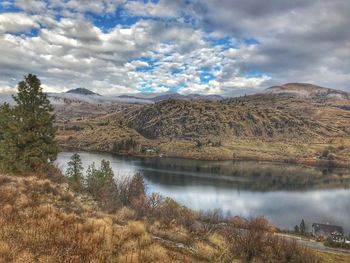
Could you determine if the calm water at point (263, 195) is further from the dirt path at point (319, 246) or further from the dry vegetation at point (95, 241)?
the dry vegetation at point (95, 241)

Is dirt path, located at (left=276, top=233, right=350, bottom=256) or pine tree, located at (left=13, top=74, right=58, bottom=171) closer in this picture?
pine tree, located at (left=13, top=74, right=58, bottom=171)

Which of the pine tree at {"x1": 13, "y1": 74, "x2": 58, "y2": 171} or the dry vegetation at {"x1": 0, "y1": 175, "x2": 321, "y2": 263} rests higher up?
the pine tree at {"x1": 13, "y1": 74, "x2": 58, "y2": 171}

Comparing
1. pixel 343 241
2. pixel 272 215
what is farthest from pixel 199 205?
pixel 343 241

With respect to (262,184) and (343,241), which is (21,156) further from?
(262,184)

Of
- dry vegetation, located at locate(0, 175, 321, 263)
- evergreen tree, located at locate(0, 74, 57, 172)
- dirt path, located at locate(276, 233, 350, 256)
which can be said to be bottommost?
dirt path, located at locate(276, 233, 350, 256)

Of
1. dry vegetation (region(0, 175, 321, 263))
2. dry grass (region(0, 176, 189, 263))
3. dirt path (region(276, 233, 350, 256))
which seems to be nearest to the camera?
dry grass (region(0, 176, 189, 263))

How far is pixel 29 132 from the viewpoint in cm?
3981

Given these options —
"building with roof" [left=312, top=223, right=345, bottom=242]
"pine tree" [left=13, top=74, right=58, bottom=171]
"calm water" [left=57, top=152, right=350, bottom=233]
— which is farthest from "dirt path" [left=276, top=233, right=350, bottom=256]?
"pine tree" [left=13, top=74, right=58, bottom=171]

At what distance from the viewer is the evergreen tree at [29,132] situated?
3903 centimetres

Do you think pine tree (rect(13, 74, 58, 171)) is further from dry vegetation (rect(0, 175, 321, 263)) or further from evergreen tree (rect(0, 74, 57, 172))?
dry vegetation (rect(0, 175, 321, 263))

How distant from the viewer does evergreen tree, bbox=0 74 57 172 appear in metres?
39.0

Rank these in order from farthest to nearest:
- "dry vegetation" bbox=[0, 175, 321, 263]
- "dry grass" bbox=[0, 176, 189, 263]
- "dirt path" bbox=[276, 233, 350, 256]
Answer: "dirt path" bbox=[276, 233, 350, 256]
"dry vegetation" bbox=[0, 175, 321, 263]
"dry grass" bbox=[0, 176, 189, 263]

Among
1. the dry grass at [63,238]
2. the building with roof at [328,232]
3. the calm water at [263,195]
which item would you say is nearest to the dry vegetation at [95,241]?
the dry grass at [63,238]

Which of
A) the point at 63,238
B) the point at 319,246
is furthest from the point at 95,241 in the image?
the point at 319,246
